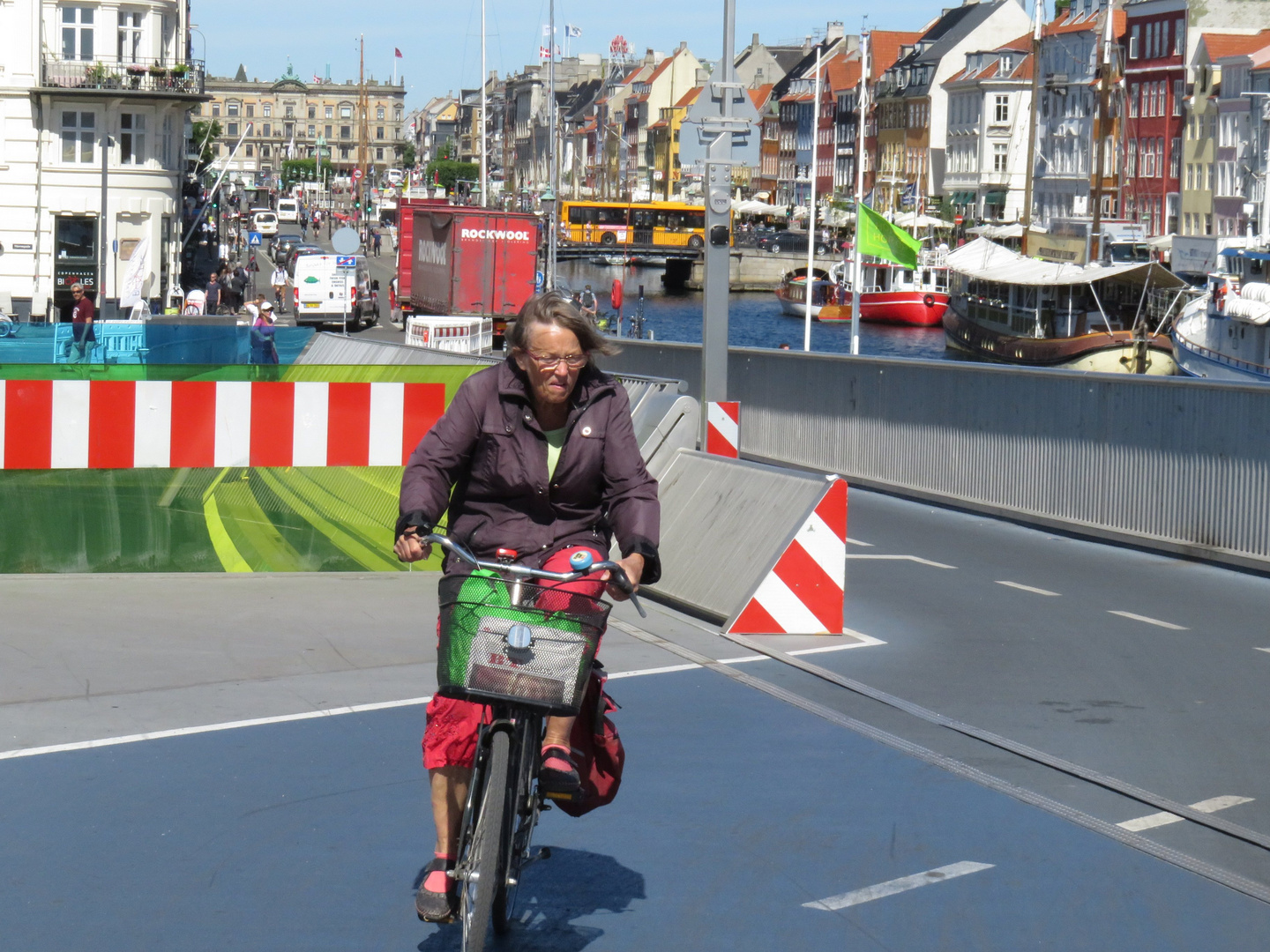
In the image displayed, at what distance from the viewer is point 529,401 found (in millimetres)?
4504

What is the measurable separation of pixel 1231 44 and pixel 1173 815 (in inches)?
3433

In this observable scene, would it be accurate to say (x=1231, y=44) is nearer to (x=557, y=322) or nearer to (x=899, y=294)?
(x=899, y=294)

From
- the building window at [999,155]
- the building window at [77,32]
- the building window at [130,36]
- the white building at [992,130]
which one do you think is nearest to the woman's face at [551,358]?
the building window at [77,32]

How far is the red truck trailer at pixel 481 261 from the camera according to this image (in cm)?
Result: 5138

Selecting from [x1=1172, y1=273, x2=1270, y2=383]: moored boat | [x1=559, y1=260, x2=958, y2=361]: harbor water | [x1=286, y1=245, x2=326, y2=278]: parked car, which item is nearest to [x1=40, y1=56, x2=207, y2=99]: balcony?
[x1=286, y1=245, x2=326, y2=278]: parked car

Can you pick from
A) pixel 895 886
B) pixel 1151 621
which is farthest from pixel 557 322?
pixel 1151 621

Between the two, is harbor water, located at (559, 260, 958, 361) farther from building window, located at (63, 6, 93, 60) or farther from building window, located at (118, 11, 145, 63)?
building window, located at (63, 6, 93, 60)

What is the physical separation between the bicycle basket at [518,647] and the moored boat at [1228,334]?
41700mm

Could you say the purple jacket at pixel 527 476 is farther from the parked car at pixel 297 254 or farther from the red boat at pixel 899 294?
the red boat at pixel 899 294

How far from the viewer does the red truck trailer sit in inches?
2023

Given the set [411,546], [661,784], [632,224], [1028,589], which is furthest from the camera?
[632,224]

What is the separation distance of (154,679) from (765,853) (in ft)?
10.6

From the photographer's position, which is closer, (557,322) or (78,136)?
(557,322)

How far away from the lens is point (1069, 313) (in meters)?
61.3
